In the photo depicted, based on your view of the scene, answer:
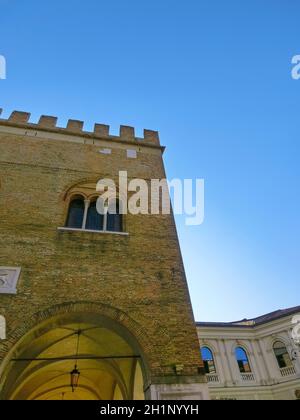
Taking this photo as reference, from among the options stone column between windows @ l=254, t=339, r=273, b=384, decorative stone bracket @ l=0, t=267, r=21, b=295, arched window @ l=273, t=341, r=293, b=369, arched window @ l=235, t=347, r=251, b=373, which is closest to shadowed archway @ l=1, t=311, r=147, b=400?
decorative stone bracket @ l=0, t=267, r=21, b=295

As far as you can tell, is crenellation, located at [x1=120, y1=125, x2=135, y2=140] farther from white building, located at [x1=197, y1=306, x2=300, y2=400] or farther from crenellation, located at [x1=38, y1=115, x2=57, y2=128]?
white building, located at [x1=197, y1=306, x2=300, y2=400]

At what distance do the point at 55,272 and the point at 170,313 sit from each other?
2795mm

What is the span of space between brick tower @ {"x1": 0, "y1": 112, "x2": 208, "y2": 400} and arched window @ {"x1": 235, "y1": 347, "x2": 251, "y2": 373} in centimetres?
1313

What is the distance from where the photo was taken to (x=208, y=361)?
2009 centimetres

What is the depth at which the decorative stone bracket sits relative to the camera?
603cm

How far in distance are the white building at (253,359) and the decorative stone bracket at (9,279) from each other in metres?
17.5

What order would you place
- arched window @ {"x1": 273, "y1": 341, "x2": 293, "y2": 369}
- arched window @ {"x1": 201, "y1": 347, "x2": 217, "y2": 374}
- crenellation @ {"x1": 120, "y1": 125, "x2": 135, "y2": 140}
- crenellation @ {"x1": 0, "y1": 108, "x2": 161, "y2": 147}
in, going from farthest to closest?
1. arched window @ {"x1": 273, "y1": 341, "x2": 293, "y2": 369}
2. arched window @ {"x1": 201, "y1": 347, "x2": 217, "y2": 374}
3. crenellation @ {"x1": 120, "y1": 125, "x2": 135, "y2": 140}
4. crenellation @ {"x1": 0, "y1": 108, "x2": 161, "y2": 147}

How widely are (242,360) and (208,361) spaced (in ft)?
8.96

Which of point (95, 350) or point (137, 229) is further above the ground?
point (137, 229)

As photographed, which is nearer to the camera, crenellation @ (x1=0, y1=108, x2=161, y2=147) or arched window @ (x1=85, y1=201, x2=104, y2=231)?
arched window @ (x1=85, y1=201, x2=104, y2=231)

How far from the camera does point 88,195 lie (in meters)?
8.80

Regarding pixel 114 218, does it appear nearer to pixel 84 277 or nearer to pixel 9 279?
pixel 84 277
